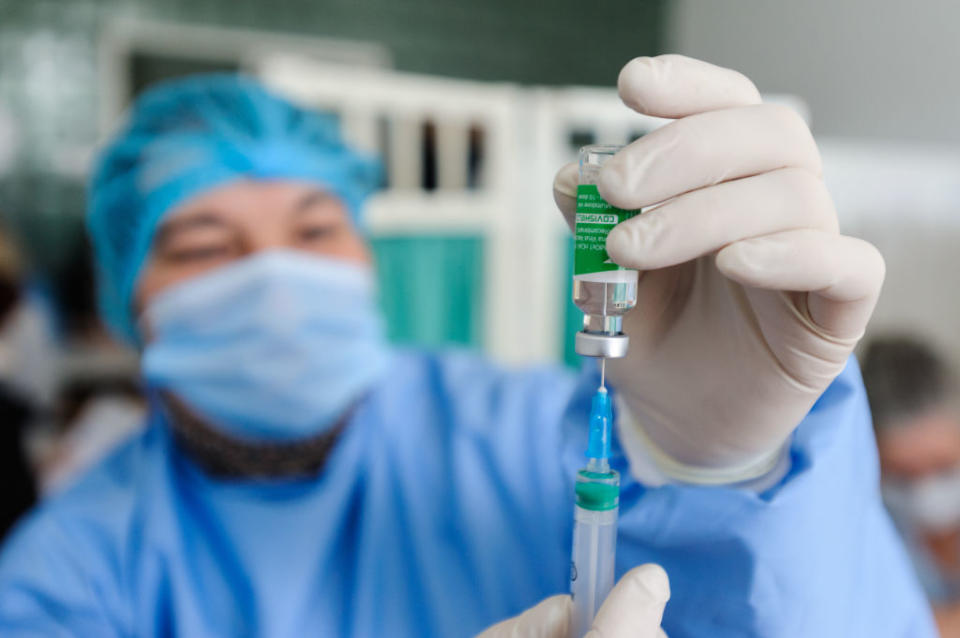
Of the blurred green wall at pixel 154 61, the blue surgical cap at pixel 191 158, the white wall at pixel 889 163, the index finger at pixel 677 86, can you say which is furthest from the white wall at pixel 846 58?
the blurred green wall at pixel 154 61

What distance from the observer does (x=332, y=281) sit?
1151mm

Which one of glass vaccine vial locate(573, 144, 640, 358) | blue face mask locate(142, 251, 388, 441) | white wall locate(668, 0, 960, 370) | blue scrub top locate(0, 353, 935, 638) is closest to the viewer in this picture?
glass vaccine vial locate(573, 144, 640, 358)

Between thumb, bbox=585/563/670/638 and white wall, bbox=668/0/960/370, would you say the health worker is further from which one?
white wall, bbox=668/0/960/370

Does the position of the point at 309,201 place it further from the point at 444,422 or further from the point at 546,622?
the point at 546,622

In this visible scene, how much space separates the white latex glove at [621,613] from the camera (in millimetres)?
483

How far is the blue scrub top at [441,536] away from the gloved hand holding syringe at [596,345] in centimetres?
9

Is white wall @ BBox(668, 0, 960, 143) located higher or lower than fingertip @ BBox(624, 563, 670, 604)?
higher

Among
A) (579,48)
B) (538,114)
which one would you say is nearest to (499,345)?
(538,114)

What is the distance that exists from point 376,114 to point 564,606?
1400 mm

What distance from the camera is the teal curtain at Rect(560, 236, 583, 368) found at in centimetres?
190

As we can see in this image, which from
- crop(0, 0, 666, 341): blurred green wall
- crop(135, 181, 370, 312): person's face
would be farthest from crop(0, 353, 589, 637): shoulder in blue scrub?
crop(0, 0, 666, 341): blurred green wall

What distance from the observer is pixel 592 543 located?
0.52m

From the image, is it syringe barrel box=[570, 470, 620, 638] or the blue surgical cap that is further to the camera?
the blue surgical cap

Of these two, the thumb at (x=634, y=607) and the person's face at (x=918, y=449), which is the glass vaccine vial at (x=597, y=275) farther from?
the person's face at (x=918, y=449)
